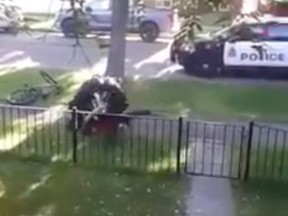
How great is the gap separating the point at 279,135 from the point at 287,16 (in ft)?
13.3

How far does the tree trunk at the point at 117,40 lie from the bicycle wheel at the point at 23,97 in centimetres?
114

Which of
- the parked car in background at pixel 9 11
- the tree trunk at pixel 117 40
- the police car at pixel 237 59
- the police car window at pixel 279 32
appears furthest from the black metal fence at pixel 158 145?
the police car window at pixel 279 32

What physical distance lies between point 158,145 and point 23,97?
8.74ft

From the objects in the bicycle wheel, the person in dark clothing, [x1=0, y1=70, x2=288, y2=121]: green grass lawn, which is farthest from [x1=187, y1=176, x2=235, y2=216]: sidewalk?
the bicycle wheel

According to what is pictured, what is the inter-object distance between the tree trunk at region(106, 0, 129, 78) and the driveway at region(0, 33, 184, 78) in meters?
1.09

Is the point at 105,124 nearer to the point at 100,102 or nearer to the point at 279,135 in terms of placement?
the point at 100,102

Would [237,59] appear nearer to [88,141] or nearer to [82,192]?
[88,141]

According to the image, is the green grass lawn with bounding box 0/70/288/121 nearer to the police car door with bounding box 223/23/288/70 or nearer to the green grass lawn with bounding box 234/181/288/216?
the police car door with bounding box 223/23/288/70

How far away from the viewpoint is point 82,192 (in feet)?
17.6

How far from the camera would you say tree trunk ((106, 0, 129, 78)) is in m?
8.04

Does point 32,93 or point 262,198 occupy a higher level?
point 32,93

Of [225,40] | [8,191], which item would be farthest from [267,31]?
[8,191]

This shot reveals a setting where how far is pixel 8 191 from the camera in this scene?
537 centimetres

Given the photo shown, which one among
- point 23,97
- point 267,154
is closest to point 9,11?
point 267,154
